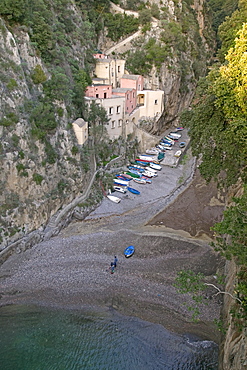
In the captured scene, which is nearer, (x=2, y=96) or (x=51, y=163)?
(x=2, y=96)

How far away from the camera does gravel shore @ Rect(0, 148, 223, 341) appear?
727 inches

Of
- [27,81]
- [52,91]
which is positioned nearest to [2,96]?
[27,81]

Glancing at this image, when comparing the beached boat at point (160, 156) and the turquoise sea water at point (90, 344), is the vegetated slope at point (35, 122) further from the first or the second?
the beached boat at point (160, 156)

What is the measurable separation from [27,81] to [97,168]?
12389mm

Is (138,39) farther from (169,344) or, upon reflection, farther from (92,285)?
(169,344)

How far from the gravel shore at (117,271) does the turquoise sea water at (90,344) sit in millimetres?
695

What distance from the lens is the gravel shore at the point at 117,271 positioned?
18.5 metres

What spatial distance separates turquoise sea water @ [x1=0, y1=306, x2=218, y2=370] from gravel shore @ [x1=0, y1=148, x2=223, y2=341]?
0.69 m

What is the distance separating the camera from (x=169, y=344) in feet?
53.7

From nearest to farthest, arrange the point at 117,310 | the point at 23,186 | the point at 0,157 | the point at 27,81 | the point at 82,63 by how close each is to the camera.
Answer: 1. the point at 117,310
2. the point at 0,157
3. the point at 23,186
4. the point at 27,81
5. the point at 82,63

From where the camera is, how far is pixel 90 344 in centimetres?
1634

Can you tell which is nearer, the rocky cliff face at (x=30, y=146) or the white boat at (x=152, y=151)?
the rocky cliff face at (x=30, y=146)

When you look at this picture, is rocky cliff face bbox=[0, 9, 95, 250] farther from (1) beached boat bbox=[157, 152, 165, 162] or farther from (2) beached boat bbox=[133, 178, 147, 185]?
(1) beached boat bbox=[157, 152, 165, 162]

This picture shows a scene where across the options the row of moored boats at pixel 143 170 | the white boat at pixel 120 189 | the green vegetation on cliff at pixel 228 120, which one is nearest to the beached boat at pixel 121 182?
the row of moored boats at pixel 143 170
